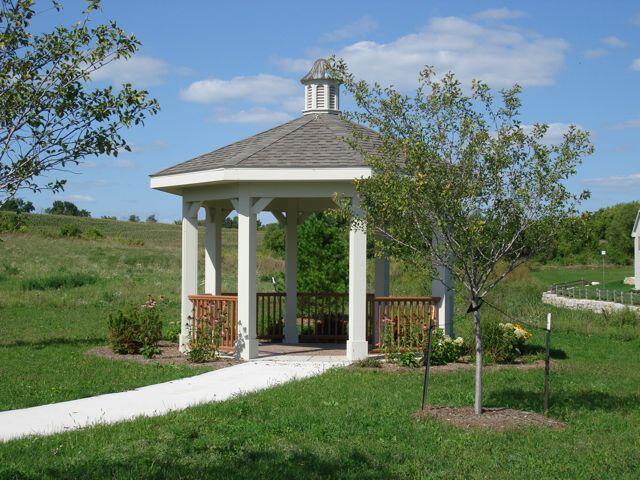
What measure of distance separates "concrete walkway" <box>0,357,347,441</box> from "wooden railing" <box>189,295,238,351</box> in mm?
937

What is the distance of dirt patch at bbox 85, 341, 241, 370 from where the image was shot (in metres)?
12.4

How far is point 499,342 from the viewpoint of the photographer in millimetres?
12742

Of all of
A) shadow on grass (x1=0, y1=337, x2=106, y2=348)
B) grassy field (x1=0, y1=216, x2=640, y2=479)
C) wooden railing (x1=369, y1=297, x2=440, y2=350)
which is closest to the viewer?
grassy field (x1=0, y1=216, x2=640, y2=479)

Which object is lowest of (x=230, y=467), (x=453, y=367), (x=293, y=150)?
(x=230, y=467)

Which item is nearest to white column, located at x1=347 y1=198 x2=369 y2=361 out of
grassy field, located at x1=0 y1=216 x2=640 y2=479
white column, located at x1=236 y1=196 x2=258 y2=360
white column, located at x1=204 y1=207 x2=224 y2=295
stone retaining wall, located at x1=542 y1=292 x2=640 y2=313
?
grassy field, located at x1=0 y1=216 x2=640 y2=479

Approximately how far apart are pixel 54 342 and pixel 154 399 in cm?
660

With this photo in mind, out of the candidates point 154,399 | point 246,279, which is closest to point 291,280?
point 246,279

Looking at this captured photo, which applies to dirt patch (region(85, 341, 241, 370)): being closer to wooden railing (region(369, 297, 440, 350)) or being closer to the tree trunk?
wooden railing (region(369, 297, 440, 350))

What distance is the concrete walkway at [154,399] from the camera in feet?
26.6

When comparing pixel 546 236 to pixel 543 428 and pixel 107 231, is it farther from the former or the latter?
pixel 107 231

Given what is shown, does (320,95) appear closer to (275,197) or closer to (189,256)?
(275,197)

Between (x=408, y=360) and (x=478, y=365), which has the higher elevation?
(x=478, y=365)

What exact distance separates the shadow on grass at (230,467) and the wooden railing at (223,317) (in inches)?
252

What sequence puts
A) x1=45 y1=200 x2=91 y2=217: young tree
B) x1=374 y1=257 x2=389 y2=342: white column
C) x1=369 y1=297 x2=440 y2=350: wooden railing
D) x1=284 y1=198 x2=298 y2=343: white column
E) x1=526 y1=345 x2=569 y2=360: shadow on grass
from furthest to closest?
x1=45 y1=200 x2=91 y2=217: young tree
x1=284 y1=198 x2=298 y2=343: white column
x1=374 y1=257 x2=389 y2=342: white column
x1=526 y1=345 x2=569 y2=360: shadow on grass
x1=369 y1=297 x2=440 y2=350: wooden railing
